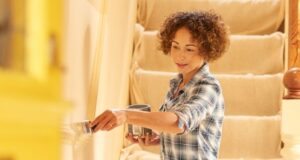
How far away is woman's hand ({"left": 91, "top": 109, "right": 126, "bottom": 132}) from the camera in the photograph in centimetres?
88

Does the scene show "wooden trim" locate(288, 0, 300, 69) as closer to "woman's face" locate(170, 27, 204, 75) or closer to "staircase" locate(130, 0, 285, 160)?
"staircase" locate(130, 0, 285, 160)

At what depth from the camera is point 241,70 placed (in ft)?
6.97

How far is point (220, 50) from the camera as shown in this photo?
1.39 meters

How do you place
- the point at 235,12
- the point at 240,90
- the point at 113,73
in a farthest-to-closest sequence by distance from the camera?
1. the point at 235,12
2. the point at 240,90
3. the point at 113,73

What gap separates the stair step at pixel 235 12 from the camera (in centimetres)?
222

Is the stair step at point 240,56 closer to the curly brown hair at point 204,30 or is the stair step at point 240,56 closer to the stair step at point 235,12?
the stair step at point 235,12

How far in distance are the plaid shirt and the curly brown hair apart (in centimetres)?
7

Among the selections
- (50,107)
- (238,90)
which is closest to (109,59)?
(238,90)

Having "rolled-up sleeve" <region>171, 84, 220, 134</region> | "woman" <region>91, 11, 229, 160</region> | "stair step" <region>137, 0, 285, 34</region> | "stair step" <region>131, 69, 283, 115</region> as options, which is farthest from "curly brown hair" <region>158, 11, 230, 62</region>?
"stair step" <region>137, 0, 285, 34</region>

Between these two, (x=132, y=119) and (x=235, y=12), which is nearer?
(x=132, y=119)

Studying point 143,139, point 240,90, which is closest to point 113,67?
point 143,139

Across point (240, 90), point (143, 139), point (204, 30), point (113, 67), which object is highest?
point (204, 30)

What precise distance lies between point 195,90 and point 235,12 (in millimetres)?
1216

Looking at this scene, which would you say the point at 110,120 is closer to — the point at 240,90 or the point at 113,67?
the point at 113,67
